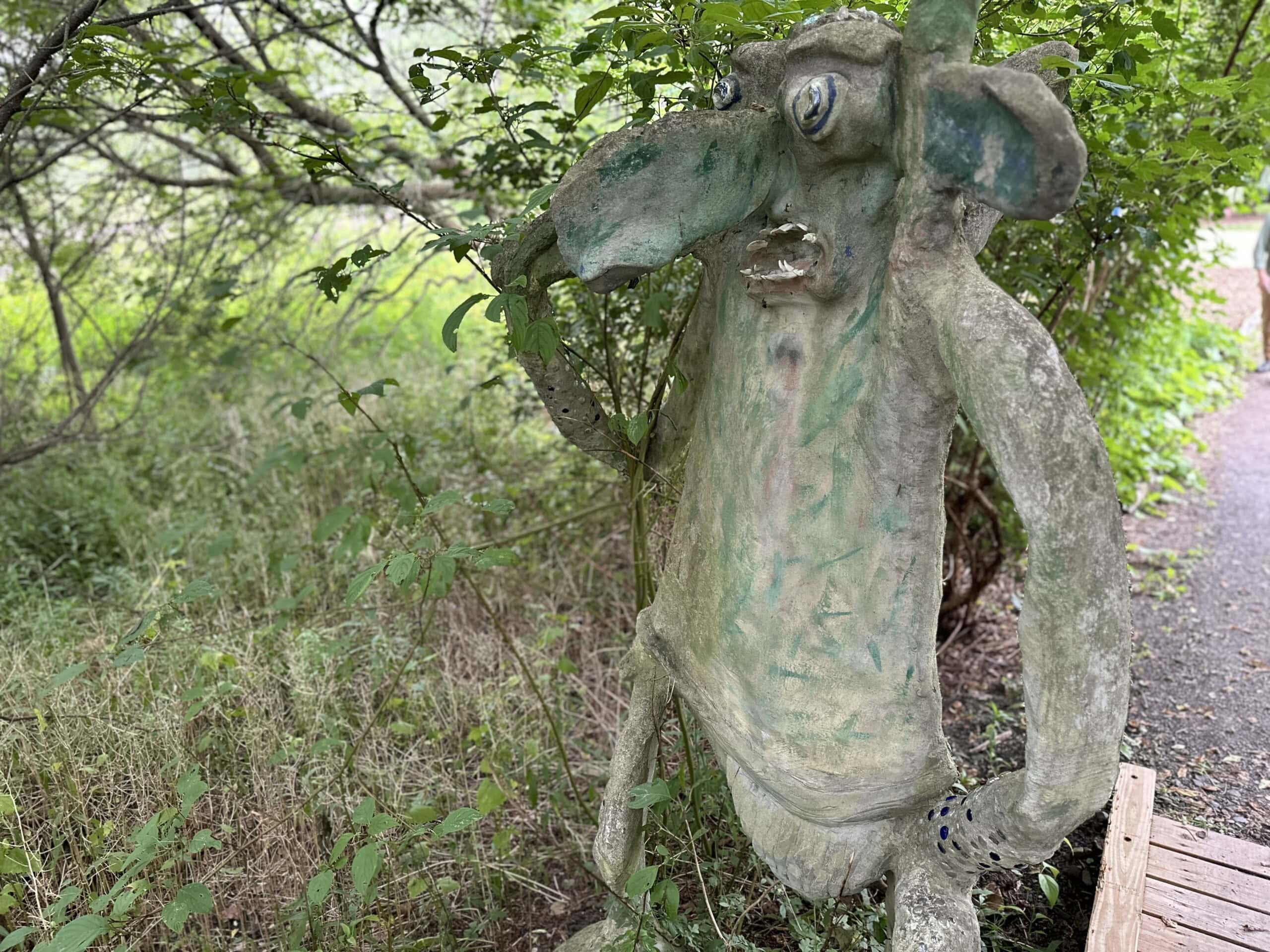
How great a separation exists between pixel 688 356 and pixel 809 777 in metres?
0.67

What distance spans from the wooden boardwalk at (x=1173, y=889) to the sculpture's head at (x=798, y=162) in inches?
59.7

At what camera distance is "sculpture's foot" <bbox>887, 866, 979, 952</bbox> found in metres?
1.28

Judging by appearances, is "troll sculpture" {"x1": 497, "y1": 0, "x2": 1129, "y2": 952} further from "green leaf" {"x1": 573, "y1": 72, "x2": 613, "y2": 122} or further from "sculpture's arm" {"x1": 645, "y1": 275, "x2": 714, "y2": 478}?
"green leaf" {"x1": 573, "y1": 72, "x2": 613, "y2": 122}

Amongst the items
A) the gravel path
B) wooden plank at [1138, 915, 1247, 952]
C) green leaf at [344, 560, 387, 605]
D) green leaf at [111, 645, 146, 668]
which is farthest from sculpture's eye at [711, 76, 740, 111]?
the gravel path

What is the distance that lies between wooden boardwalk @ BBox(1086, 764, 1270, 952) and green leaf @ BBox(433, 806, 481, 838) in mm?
1199

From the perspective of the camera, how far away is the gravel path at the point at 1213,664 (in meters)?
2.63

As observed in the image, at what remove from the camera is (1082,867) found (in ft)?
7.73

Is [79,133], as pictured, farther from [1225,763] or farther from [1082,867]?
[1225,763]

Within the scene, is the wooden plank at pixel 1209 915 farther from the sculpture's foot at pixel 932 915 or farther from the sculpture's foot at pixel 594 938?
the sculpture's foot at pixel 594 938

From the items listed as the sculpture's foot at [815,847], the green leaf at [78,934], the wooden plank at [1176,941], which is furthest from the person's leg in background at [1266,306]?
the green leaf at [78,934]

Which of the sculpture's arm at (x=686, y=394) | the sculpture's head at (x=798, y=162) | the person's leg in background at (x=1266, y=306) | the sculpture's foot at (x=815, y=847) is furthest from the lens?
the person's leg in background at (x=1266, y=306)

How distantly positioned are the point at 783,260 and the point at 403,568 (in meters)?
0.85

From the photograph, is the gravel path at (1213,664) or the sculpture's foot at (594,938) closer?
the sculpture's foot at (594,938)

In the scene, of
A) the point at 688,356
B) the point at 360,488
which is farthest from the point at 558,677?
the point at 688,356
